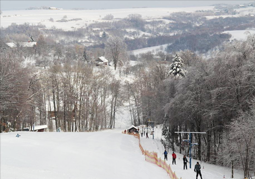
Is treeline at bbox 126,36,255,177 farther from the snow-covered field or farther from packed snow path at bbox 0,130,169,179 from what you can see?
packed snow path at bbox 0,130,169,179

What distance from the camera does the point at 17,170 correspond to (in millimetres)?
15555

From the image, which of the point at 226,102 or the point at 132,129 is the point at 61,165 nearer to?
the point at 226,102

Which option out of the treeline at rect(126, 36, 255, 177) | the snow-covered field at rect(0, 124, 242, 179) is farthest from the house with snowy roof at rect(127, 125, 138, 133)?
the snow-covered field at rect(0, 124, 242, 179)

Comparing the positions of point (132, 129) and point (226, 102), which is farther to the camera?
point (132, 129)

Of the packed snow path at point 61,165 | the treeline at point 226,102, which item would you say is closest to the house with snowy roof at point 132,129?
the treeline at point 226,102

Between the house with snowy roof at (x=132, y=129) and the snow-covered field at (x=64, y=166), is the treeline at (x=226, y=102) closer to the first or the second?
the snow-covered field at (x=64, y=166)

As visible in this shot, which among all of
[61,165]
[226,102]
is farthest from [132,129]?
[61,165]

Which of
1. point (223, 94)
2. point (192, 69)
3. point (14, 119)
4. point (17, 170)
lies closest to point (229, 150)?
point (223, 94)

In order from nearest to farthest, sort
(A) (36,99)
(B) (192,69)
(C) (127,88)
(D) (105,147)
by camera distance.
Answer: (D) (105,147) → (B) (192,69) → (A) (36,99) → (C) (127,88)

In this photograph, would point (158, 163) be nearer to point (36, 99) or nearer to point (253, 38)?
point (253, 38)

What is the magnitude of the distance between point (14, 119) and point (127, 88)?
32.7 metres

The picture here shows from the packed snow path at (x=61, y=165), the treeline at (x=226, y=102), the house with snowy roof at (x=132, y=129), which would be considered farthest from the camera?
the house with snowy roof at (x=132, y=129)

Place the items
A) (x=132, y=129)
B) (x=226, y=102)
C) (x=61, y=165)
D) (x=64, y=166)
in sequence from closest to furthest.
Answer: (x=64, y=166) < (x=61, y=165) < (x=226, y=102) < (x=132, y=129)

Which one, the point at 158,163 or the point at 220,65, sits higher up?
the point at 220,65
